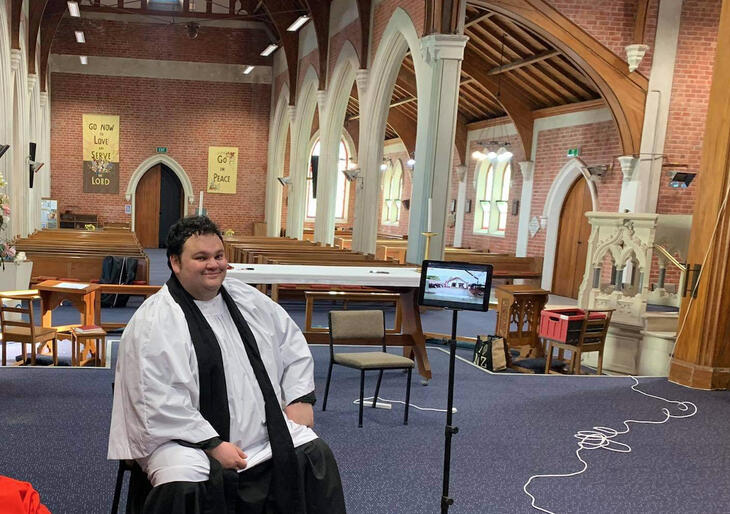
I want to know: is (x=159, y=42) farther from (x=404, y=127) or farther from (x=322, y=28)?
(x=404, y=127)

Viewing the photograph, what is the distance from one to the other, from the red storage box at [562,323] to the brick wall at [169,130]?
14.1 m

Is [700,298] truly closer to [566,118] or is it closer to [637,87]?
[637,87]

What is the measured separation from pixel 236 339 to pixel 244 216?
1703 cm

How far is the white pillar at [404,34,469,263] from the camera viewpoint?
8062 mm

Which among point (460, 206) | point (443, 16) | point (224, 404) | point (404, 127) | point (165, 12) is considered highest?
point (165, 12)

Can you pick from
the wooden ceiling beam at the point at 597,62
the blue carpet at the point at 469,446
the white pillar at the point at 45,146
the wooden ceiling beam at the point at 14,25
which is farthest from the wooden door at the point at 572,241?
the white pillar at the point at 45,146

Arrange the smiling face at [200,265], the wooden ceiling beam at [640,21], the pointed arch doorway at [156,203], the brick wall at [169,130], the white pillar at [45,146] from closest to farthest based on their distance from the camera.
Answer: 1. the smiling face at [200,265]
2. the wooden ceiling beam at [640,21]
3. the white pillar at [45,146]
4. the brick wall at [169,130]
5. the pointed arch doorway at [156,203]

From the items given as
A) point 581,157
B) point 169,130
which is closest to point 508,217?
point 581,157

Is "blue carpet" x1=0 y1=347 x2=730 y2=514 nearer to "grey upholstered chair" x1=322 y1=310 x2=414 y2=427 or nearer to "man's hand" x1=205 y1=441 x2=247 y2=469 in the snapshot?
"grey upholstered chair" x1=322 y1=310 x2=414 y2=427

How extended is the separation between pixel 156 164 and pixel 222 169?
1837mm

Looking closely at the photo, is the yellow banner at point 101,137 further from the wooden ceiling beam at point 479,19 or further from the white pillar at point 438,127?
the white pillar at point 438,127

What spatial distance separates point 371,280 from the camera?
4727mm

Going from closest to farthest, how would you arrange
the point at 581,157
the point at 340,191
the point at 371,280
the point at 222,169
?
the point at 371,280 → the point at 581,157 → the point at 222,169 → the point at 340,191

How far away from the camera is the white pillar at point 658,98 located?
31.3ft
